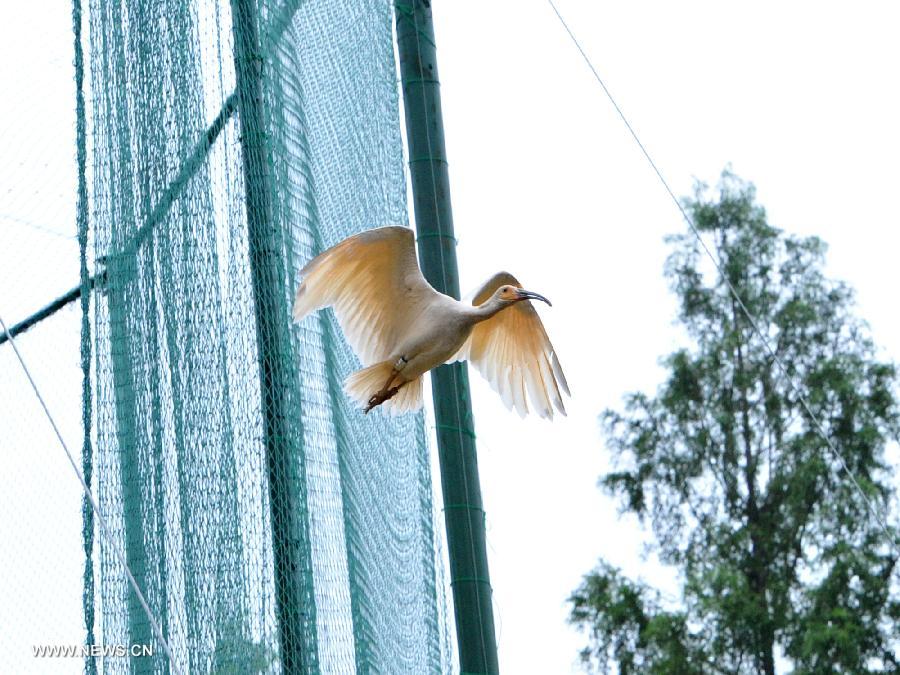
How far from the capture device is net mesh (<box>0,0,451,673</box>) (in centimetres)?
323

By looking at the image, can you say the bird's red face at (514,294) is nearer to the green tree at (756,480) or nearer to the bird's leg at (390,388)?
the bird's leg at (390,388)

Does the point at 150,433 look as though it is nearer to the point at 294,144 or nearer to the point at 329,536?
the point at 329,536

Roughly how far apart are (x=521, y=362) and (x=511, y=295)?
35 centimetres

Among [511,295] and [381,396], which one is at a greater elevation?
[511,295]

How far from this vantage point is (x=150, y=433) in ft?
11.1

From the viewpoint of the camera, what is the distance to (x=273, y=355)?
3.33 m

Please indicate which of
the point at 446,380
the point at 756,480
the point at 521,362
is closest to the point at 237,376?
the point at 446,380

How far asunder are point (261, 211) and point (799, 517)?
8228 millimetres

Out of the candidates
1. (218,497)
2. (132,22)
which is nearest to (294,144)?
(132,22)

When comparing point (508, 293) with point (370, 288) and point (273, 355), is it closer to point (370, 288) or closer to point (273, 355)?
point (370, 288)

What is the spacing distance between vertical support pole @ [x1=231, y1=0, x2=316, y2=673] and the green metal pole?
0.29m

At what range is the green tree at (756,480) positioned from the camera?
34.9 ft

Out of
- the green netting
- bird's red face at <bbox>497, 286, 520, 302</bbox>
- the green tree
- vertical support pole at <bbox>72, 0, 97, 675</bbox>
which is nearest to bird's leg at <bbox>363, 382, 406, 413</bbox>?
the green netting

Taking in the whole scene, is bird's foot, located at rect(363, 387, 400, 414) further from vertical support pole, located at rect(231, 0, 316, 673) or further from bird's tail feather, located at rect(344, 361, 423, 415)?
vertical support pole, located at rect(231, 0, 316, 673)
